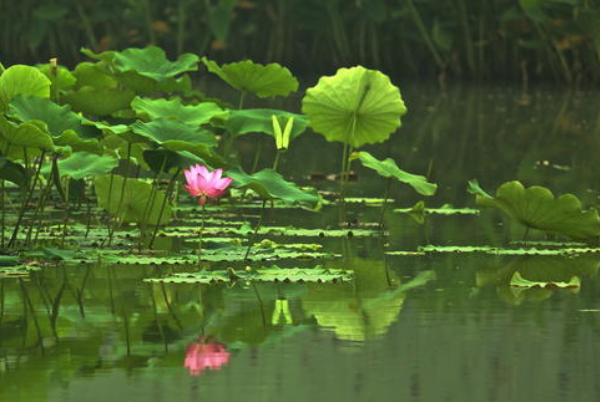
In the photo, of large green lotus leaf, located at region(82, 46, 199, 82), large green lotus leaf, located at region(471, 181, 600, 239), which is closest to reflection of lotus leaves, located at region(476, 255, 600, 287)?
large green lotus leaf, located at region(471, 181, 600, 239)

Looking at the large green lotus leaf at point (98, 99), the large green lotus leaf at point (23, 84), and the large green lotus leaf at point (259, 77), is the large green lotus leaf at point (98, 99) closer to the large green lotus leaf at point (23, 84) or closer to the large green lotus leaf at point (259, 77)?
the large green lotus leaf at point (259, 77)

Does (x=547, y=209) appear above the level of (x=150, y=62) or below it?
below

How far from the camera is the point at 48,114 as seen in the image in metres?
3.81

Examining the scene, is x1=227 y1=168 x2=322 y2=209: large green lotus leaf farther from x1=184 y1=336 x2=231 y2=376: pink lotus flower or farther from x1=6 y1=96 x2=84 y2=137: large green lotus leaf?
x1=184 y1=336 x2=231 y2=376: pink lotus flower

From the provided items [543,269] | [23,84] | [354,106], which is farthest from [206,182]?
[354,106]

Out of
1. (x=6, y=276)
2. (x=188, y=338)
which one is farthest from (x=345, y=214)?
(x=188, y=338)

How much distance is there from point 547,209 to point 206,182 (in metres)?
0.86

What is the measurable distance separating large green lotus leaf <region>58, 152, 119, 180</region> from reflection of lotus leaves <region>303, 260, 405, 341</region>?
659 mm

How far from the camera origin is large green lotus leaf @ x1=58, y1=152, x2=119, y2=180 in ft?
12.7

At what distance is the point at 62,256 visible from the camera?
12.1 feet

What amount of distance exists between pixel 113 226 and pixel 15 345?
1.56 metres

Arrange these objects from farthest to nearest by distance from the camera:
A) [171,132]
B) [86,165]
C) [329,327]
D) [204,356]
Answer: [86,165], [171,132], [329,327], [204,356]

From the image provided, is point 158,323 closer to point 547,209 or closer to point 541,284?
point 541,284

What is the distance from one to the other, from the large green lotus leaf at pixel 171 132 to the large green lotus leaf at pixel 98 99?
2.11 ft
